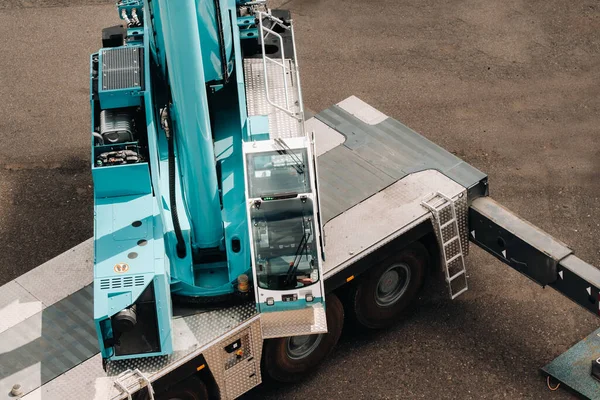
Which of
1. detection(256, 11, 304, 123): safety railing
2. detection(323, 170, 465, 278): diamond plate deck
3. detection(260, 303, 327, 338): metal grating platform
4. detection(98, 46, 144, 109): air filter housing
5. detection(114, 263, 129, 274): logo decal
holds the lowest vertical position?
detection(260, 303, 327, 338): metal grating platform

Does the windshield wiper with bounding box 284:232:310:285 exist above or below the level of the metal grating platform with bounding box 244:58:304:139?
below

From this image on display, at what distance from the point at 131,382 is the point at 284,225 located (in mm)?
2262

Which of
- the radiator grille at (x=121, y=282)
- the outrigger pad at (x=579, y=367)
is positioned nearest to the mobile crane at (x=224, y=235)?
the radiator grille at (x=121, y=282)

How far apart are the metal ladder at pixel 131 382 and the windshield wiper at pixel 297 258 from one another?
178cm

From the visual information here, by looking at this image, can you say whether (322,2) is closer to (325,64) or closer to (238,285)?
(325,64)

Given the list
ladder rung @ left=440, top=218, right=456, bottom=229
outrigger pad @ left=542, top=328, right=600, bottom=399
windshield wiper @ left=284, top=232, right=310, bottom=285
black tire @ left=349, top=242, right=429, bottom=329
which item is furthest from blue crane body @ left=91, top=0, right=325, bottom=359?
outrigger pad @ left=542, top=328, right=600, bottom=399

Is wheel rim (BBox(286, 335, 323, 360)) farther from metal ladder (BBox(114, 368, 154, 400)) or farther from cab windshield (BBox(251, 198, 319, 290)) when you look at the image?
metal ladder (BBox(114, 368, 154, 400))

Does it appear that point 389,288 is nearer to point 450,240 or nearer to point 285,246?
point 450,240

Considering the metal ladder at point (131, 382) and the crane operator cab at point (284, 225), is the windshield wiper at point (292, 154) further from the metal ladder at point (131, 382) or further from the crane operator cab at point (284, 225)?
the metal ladder at point (131, 382)

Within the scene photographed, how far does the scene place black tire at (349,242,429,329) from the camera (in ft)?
41.1

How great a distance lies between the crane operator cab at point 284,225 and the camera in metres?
10.8

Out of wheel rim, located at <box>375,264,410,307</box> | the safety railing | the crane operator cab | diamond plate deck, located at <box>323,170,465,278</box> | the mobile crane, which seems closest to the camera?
the mobile crane

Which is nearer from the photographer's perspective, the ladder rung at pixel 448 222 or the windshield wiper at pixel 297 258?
the windshield wiper at pixel 297 258

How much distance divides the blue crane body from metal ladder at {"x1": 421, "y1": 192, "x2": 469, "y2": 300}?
205 cm
